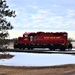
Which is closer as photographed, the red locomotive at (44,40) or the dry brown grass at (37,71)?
the dry brown grass at (37,71)

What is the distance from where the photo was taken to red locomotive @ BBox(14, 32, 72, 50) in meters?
61.6

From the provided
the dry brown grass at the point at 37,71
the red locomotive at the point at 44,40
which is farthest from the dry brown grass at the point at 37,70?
the red locomotive at the point at 44,40

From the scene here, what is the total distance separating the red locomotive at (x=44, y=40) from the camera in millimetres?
Answer: 61562

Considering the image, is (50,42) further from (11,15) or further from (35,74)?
(35,74)

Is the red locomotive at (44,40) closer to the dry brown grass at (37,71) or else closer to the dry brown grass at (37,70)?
the dry brown grass at (37,70)

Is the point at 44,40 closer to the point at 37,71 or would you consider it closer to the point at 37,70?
the point at 37,70

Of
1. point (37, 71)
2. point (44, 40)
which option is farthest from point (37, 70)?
point (44, 40)

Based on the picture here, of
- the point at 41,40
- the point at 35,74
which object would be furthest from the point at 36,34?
the point at 35,74

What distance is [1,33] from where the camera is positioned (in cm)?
3125

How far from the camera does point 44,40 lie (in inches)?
2479

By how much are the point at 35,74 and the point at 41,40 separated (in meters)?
43.8

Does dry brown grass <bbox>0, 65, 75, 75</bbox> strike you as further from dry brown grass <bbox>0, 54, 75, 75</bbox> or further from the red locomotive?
the red locomotive

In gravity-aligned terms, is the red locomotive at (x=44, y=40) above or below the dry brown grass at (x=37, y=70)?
above

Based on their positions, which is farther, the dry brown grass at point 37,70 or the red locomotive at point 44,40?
the red locomotive at point 44,40
